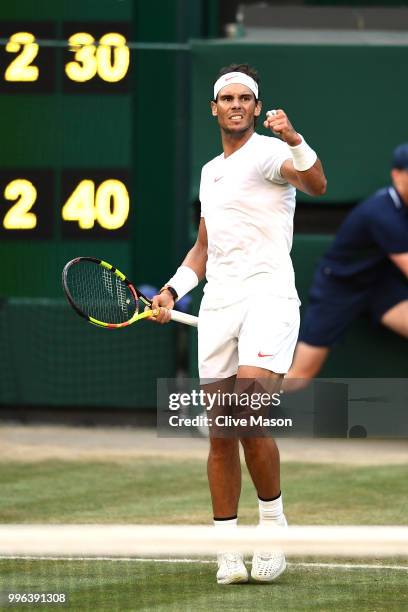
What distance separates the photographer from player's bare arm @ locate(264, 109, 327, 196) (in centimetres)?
533

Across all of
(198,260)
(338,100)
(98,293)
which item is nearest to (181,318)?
(198,260)

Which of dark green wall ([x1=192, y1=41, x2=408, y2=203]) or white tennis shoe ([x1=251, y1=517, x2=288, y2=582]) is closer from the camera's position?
white tennis shoe ([x1=251, y1=517, x2=288, y2=582])

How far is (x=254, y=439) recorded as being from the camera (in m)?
5.70

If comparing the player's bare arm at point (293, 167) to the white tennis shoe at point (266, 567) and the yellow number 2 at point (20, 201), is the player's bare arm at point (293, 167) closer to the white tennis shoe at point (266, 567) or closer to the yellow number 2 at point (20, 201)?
the white tennis shoe at point (266, 567)

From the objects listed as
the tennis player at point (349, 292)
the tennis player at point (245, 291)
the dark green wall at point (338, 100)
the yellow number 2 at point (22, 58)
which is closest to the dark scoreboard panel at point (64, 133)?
the yellow number 2 at point (22, 58)

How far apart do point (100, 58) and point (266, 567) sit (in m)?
4.67

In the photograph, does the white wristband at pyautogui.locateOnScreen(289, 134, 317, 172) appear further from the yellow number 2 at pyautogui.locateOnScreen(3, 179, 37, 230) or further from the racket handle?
the yellow number 2 at pyautogui.locateOnScreen(3, 179, 37, 230)

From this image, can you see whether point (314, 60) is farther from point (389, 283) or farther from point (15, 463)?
point (15, 463)

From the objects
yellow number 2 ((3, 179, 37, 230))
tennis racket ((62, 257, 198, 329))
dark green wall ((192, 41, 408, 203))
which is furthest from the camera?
dark green wall ((192, 41, 408, 203))

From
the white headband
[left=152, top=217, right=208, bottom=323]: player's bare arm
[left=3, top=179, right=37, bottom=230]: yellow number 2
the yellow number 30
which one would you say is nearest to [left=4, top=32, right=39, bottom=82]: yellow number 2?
the yellow number 30

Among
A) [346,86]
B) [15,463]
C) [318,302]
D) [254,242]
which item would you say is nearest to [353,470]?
[318,302]

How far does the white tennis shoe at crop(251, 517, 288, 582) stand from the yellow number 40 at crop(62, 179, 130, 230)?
167 inches

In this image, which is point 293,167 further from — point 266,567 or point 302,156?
point 266,567

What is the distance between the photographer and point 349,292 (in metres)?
9.68
